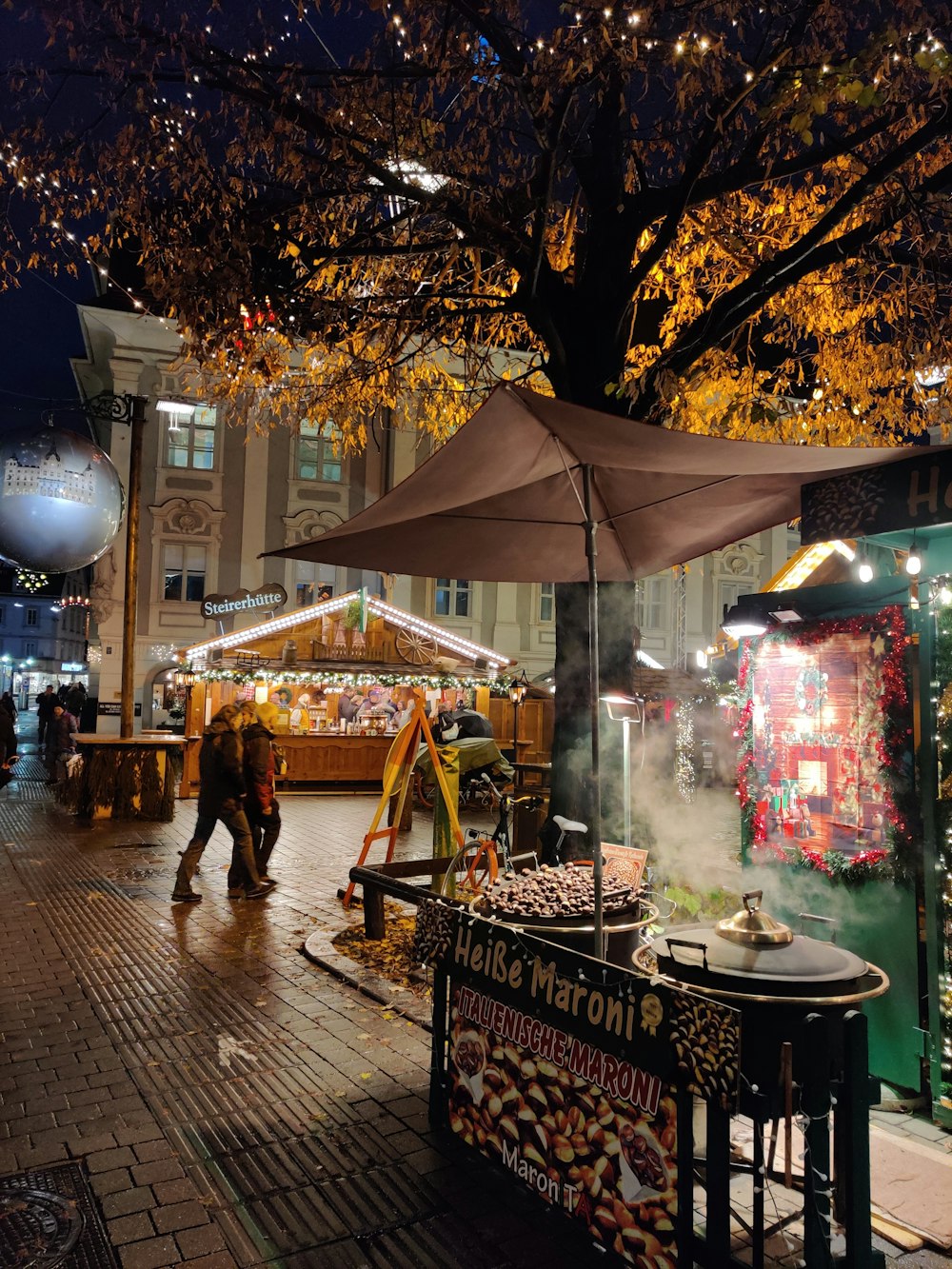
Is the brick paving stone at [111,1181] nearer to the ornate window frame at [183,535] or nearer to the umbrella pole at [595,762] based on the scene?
the umbrella pole at [595,762]

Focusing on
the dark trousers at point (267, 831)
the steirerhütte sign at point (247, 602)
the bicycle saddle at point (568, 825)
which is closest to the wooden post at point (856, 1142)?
the bicycle saddle at point (568, 825)

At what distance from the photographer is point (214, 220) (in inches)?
288

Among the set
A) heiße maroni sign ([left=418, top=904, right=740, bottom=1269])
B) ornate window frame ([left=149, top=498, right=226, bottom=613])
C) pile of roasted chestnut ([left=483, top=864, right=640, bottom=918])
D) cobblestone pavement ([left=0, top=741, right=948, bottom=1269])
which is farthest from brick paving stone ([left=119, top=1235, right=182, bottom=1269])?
ornate window frame ([left=149, top=498, right=226, bottom=613])

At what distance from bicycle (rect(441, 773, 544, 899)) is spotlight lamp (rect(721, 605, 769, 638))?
7.09ft

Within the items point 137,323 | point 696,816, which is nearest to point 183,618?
point 137,323

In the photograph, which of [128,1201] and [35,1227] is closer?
[35,1227]

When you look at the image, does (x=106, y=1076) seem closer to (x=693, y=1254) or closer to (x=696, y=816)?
(x=693, y=1254)

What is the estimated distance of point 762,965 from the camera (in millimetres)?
3326

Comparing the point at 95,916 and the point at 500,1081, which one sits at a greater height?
the point at 500,1081

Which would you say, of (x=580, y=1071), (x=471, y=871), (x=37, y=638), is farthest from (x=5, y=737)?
(x=37, y=638)

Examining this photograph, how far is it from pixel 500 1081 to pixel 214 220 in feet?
23.1

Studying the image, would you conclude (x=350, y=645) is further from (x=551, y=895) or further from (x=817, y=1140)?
(x=817, y=1140)

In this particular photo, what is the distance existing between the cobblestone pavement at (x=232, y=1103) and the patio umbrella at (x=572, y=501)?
134 cm

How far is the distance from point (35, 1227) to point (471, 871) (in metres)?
3.76
